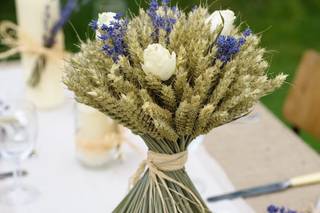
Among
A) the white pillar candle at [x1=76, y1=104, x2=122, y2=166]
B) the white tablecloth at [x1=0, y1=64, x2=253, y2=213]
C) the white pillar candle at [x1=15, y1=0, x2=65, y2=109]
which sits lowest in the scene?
the white tablecloth at [x1=0, y1=64, x2=253, y2=213]

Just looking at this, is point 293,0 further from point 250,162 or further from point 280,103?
point 250,162

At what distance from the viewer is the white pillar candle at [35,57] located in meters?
1.45

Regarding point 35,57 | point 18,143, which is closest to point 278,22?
point 35,57

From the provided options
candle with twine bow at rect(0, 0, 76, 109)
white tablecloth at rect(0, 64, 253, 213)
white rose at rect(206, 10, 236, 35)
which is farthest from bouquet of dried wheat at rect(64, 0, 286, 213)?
candle with twine bow at rect(0, 0, 76, 109)

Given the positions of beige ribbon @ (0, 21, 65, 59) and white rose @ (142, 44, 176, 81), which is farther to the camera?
beige ribbon @ (0, 21, 65, 59)

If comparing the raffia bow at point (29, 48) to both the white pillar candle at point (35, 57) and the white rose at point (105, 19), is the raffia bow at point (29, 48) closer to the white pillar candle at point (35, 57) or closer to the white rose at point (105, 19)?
the white pillar candle at point (35, 57)

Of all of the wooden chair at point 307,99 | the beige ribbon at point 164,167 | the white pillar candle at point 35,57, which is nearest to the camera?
the beige ribbon at point 164,167

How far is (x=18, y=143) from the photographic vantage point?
116cm

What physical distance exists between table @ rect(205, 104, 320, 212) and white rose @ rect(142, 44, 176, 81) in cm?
48

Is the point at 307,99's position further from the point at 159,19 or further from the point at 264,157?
the point at 159,19

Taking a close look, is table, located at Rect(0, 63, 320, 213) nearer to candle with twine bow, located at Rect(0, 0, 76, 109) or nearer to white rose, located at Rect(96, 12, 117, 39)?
candle with twine bow, located at Rect(0, 0, 76, 109)

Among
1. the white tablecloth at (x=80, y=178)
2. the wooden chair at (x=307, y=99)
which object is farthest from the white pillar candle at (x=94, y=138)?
the wooden chair at (x=307, y=99)

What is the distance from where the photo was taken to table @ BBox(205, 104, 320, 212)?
1175 millimetres

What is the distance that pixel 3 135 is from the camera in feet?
3.83
